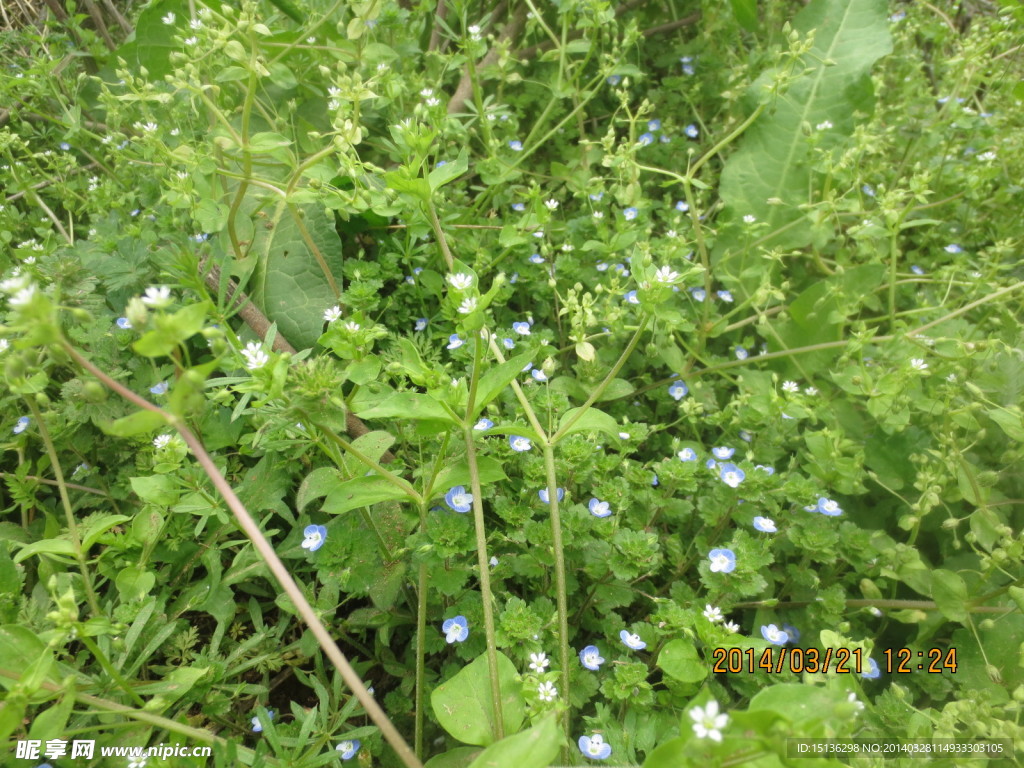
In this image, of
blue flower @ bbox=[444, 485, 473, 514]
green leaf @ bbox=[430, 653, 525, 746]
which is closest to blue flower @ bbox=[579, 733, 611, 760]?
green leaf @ bbox=[430, 653, 525, 746]

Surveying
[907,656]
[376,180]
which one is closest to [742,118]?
[376,180]

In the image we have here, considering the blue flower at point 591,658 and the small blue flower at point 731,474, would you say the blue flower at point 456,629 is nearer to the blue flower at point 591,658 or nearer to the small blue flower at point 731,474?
the blue flower at point 591,658

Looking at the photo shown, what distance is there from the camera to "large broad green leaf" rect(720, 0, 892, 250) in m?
3.15

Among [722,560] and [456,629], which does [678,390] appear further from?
[456,629]

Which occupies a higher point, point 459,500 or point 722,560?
point 459,500

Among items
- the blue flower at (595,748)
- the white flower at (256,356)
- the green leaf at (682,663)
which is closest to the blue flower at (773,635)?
the green leaf at (682,663)

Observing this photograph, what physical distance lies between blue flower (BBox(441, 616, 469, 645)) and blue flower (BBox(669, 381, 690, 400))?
1.31 meters

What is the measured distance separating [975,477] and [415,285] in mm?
2087

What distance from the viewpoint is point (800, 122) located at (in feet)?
10.5

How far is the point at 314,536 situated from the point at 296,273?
1146 millimetres

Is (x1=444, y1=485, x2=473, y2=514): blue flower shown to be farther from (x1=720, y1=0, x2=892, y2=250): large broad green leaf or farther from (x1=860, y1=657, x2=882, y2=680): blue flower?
(x1=720, y1=0, x2=892, y2=250): large broad green leaf

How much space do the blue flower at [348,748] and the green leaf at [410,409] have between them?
86 centimetres

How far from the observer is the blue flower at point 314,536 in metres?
1.86

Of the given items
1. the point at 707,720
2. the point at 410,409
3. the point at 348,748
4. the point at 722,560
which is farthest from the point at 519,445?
the point at 707,720
